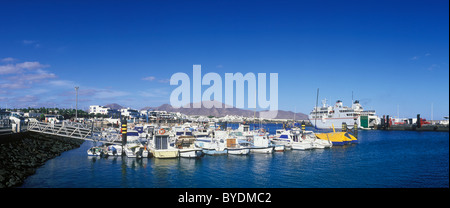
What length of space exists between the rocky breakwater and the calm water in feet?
2.80

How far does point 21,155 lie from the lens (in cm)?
2717

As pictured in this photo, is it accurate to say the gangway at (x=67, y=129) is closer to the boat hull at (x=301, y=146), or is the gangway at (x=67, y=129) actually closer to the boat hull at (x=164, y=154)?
the boat hull at (x=164, y=154)

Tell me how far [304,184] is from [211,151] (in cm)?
1621

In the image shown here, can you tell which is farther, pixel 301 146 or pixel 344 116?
pixel 344 116

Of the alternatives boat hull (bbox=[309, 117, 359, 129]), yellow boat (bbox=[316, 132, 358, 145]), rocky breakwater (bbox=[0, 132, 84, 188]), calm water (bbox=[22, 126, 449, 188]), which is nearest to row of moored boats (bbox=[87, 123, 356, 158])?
calm water (bbox=[22, 126, 449, 188])

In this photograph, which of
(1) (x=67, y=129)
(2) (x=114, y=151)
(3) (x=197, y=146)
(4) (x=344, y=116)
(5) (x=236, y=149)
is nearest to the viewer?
(2) (x=114, y=151)

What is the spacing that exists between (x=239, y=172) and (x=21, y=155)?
2218 centimetres

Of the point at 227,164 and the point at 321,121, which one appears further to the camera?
the point at 321,121

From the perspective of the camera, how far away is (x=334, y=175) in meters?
25.7

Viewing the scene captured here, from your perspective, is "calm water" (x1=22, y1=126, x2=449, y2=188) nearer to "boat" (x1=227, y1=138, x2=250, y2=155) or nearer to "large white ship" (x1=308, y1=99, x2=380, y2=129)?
"boat" (x1=227, y1=138, x2=250, y2=155)

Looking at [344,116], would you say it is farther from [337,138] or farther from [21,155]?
[21,155]

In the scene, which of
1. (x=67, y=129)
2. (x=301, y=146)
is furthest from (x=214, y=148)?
(x=67, y=129)
